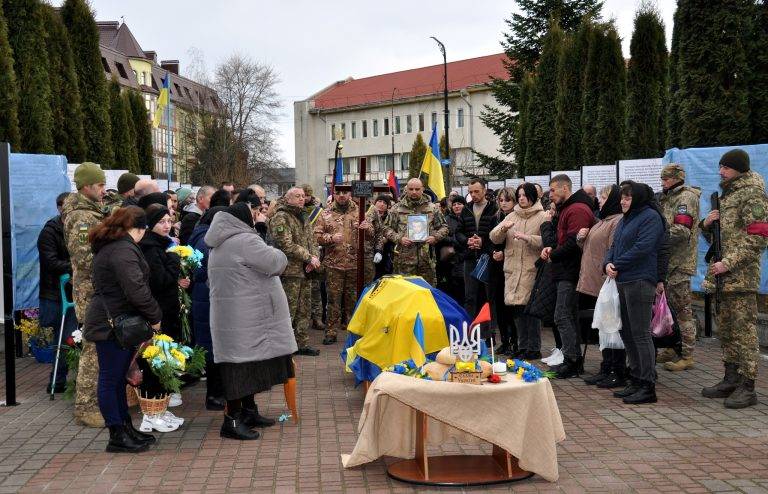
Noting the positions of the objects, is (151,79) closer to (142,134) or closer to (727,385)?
(142,134)

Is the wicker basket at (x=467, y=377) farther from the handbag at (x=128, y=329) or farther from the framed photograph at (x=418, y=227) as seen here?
the framed photograph at (x=418, y=227)

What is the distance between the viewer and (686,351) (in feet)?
32.3

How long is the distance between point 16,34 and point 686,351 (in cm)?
1311

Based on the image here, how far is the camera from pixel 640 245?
7965mm

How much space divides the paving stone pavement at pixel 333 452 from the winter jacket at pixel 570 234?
1.34 m

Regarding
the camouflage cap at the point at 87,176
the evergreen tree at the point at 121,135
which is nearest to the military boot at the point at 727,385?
the camouflage cap at the point at 87,176

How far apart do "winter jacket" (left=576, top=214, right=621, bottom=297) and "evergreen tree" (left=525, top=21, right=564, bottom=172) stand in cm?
1816

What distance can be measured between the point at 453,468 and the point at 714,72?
398 inches

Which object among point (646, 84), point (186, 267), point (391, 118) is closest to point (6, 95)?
point (186, 267)

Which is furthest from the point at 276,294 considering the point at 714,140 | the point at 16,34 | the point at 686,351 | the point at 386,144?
the point at 386,144

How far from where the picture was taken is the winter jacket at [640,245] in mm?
7973

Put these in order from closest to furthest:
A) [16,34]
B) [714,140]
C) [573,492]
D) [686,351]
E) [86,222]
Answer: [573,492], [86,222], [686,351], [714,140], [16,34]

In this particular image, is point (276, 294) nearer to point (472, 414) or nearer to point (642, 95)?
point (472, 414)

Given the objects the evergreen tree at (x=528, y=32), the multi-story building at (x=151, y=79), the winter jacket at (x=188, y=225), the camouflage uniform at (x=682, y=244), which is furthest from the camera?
the multi-story building at (x=151, y=79)
